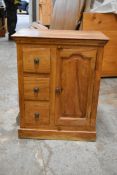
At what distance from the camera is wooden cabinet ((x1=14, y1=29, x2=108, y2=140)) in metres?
1.28

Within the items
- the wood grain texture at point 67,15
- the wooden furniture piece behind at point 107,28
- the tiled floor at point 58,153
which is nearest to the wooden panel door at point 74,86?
the tiled floor at point 58,153

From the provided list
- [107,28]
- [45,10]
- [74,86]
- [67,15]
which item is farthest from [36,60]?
[45,10]

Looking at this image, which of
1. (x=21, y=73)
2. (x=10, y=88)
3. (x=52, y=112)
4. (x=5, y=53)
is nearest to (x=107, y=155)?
(x=52, y=112)

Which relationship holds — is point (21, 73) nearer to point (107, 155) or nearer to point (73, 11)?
point (107, 155)

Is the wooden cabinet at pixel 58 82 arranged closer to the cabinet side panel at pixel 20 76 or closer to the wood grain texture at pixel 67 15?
the cabinet side panel at pixel 20 76

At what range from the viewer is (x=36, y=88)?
1.40 metres

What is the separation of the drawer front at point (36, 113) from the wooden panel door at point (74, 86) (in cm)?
7

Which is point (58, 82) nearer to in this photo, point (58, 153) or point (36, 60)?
point (36, 60)

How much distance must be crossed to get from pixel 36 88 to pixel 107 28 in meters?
1.47

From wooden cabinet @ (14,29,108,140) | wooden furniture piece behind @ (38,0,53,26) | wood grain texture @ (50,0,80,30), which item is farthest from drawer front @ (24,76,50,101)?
wooden furniture piece behind @ (38,0,53,26)

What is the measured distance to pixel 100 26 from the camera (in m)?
2.46

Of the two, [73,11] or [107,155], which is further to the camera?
[73,11]

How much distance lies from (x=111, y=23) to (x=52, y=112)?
58.4 inches

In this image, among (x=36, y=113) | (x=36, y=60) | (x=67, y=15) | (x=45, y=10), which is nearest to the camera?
(x=36, y=60)
